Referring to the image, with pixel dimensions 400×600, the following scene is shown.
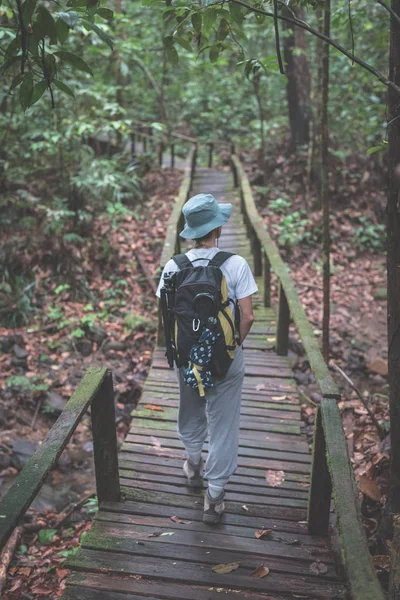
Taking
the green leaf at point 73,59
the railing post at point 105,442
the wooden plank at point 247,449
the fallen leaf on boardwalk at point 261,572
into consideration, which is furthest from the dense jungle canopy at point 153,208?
the railing post at point 105,442

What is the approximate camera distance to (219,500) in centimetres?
357

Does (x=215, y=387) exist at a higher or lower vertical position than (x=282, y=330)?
higher

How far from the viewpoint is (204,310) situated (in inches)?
120

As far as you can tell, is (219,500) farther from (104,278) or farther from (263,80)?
(263,80)

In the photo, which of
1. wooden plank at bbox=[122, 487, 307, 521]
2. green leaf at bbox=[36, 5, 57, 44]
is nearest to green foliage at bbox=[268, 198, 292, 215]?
wooden plank at bbox=[122, 487, 307, 521]

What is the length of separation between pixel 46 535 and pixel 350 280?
29.0ft

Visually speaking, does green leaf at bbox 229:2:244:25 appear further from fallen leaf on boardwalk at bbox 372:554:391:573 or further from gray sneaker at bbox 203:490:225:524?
fallen leaf on boardwalk at bbox 372:554:391:573

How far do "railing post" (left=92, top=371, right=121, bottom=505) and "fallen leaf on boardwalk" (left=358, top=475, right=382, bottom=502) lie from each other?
203 centimetres

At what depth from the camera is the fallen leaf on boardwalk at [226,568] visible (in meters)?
3.10

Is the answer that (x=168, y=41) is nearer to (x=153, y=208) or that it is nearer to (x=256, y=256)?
(x=256, y=256)

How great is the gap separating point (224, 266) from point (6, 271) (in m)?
7.04

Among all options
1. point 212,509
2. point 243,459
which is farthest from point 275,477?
point 212,509

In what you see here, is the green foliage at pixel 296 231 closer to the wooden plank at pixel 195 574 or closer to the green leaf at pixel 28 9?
the wooden plank at pixel 195 574

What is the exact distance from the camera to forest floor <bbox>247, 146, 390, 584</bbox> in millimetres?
5270
